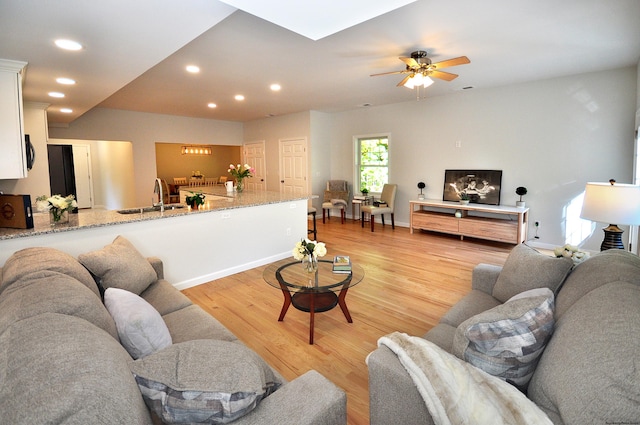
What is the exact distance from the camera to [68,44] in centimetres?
258

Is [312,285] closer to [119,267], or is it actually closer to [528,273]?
[119,267]

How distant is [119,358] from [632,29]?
4.68 metres

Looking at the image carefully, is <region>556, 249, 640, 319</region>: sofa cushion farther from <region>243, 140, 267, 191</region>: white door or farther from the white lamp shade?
<region>243, 140, 267, 191</region>: white door

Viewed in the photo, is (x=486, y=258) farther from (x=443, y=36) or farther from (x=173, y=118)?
(x=173, y=118)

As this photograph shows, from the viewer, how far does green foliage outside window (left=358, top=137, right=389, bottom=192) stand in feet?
24.1

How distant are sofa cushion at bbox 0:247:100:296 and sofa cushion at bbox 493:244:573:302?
2.51 metres

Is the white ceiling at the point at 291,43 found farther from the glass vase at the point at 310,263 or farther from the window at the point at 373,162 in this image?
the window at the point at 373,162

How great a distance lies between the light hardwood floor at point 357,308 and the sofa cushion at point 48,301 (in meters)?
1.31

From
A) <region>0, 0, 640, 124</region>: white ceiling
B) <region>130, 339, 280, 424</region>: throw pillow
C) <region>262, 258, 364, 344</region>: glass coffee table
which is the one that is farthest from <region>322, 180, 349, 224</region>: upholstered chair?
<region>130, 339, 280, 424</region>: throw pillow

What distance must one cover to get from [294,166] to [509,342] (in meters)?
7.25

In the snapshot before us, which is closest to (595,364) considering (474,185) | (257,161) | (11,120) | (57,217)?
(57,217)

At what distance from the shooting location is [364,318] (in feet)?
9.80

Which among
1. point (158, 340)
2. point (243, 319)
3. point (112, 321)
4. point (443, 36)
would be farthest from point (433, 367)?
point (443, 36)

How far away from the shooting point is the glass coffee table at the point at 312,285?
101 inches
